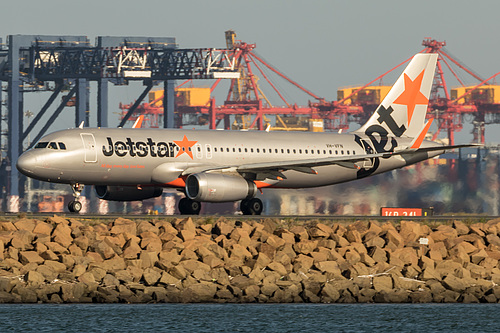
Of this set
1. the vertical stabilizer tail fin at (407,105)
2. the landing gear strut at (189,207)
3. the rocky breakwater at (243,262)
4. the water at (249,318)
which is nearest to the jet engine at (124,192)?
the landing gear strut at (189,207)

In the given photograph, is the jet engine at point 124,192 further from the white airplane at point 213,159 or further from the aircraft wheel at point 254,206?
the aircraft wheel at point 254,206

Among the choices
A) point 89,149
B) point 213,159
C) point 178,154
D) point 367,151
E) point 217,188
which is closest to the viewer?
point 217,188

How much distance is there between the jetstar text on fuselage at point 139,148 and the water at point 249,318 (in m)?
14.5

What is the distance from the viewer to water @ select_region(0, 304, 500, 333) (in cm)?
2528

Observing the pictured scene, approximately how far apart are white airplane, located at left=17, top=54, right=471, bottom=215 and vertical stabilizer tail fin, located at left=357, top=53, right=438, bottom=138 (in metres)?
0.08

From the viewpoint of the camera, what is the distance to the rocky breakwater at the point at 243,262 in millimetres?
28062

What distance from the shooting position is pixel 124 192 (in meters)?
43.8

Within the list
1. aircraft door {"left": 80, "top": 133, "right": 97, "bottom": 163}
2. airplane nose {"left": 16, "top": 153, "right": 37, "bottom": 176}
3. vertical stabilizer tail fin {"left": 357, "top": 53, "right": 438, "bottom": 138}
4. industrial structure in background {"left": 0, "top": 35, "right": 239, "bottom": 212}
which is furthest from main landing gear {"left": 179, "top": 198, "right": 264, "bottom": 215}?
industrial structure in background {"left": 0, "top": 35, "right": 239, "bottom": 212}

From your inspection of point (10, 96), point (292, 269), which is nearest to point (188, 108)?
point (10, 96)

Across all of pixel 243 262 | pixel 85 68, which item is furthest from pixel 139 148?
pixel 85 68

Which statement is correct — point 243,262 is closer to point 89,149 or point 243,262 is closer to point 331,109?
point 89,149

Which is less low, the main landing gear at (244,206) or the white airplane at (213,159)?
the white airplane at (213,159)

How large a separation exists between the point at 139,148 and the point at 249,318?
16.6m

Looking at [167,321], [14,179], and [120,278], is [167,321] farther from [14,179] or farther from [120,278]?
[14,179]
